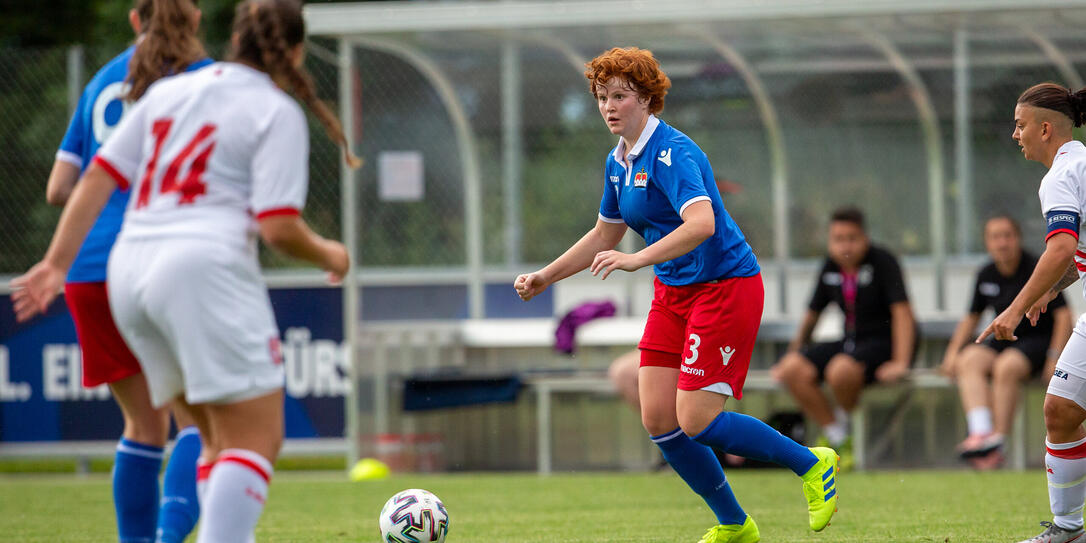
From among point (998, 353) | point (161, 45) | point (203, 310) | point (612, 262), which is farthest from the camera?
point (998, 353)

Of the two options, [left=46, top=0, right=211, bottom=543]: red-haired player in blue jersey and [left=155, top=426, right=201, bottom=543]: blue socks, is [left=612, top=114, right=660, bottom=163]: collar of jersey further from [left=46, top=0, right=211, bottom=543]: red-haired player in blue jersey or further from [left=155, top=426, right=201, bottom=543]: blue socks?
[left=155, top=426, right=201, bottom=543]: blue socks

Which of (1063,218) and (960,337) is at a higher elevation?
(1063,218)

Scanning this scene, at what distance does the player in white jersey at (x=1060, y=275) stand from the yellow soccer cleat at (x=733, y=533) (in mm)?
957

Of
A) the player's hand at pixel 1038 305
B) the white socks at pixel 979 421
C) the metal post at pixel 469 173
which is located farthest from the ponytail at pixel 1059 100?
the metal post at pixel 469 173

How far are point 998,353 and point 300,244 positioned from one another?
21.3ft

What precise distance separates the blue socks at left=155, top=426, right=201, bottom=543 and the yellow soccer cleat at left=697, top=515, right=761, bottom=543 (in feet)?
6.04

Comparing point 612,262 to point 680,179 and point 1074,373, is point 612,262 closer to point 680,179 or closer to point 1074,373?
point 680,179

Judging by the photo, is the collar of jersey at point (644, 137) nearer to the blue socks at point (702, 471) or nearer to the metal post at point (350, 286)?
the blue socks at point (702, 471)

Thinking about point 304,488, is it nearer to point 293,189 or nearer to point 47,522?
point 47,522

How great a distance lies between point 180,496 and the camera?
13.0 ft

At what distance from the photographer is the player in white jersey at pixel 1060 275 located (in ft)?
14.1

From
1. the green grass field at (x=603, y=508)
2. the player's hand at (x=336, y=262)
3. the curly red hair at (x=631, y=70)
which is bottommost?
the green grass field at (x=603, y=508)

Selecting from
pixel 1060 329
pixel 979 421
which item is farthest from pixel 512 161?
pixel 1060 329

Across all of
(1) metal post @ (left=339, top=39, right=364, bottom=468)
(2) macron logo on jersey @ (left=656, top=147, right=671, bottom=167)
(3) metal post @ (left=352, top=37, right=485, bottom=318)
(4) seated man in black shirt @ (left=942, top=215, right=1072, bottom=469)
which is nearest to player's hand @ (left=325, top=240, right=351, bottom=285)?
(2) macron logo on jersey @ (left=656, top=147, right=671, bottom=167)
